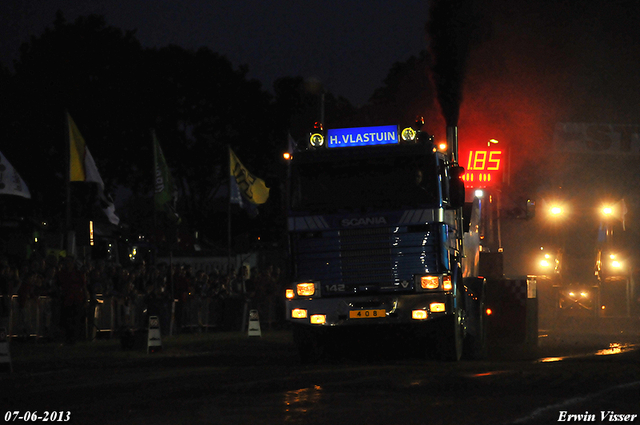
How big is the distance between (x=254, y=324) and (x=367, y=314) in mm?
8783

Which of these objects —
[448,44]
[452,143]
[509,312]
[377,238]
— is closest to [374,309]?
→ [377,238]

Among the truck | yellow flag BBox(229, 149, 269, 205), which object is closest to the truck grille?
the truck

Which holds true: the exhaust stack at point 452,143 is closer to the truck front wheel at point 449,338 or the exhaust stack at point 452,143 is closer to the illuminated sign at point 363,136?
the illuminated sign at point 363,136

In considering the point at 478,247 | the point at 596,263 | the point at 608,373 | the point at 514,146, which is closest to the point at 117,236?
the point at 514,146

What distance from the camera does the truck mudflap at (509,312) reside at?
18.6 meters

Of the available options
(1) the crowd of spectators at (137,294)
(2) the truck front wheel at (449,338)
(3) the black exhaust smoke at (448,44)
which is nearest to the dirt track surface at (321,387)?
(2) the truck front wheel at (449,338)

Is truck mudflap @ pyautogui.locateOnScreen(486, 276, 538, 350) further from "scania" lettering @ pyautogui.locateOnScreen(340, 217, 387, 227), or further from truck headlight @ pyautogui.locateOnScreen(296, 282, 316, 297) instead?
truck headlight @ pyautogui.locateOnScreen(296, 282, 316, 297)

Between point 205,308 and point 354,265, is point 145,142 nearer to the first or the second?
point 205,308

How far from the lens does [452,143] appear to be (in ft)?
52.4

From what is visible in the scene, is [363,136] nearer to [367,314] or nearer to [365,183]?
[365,183]

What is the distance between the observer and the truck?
47.0 ft

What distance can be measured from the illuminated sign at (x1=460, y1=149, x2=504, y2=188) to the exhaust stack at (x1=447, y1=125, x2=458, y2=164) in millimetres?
6680

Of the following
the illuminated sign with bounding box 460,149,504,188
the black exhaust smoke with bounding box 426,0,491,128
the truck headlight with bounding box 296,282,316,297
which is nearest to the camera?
the truck headlight with bounding box 296,282,316,297

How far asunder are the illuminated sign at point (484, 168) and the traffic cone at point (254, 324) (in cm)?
616
